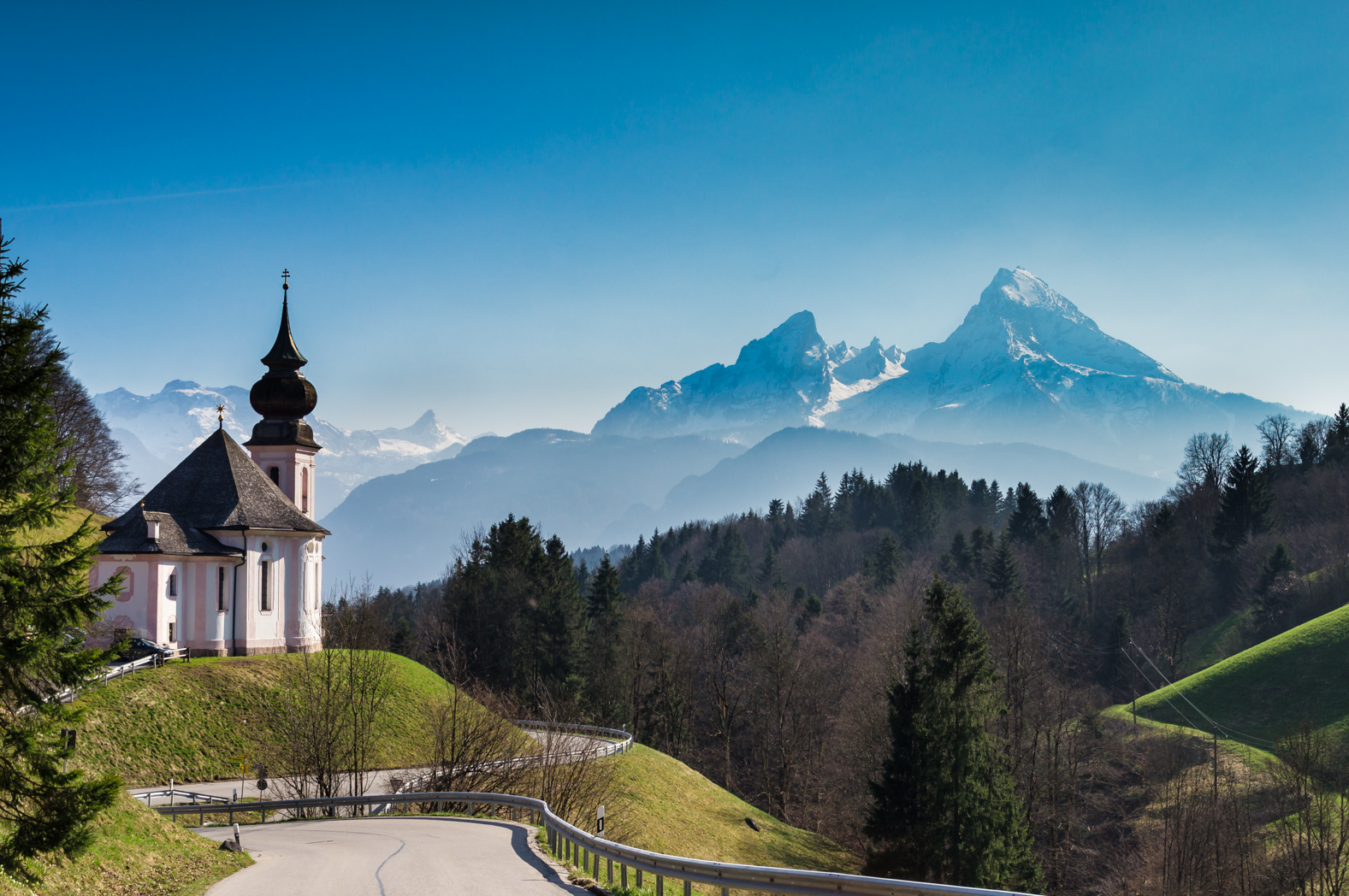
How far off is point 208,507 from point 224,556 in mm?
3704

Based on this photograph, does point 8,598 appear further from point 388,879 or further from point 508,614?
point 508,614

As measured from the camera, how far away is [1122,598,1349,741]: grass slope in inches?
2114

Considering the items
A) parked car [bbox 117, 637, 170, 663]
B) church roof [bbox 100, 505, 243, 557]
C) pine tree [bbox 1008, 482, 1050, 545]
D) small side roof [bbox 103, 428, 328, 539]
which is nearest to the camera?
parked car [bbox 117, 637, 170, 663]

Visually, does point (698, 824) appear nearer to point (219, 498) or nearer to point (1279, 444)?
point (219, 498)

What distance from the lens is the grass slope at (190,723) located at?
33656 mm

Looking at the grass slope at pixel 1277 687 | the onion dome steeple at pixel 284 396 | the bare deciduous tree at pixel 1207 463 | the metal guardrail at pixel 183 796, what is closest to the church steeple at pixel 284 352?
the onion dome steeple at pixel 284 396

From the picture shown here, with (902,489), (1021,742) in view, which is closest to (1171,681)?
(1021,742)

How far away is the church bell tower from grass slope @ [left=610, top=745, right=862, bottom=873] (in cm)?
2663

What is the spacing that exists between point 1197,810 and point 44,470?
4428cm

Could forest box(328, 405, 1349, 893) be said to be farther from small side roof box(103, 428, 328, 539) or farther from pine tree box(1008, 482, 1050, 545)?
small side roof box(103, 428, 328, 539)

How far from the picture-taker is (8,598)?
40.2ft

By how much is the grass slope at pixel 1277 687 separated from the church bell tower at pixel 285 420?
185 ft

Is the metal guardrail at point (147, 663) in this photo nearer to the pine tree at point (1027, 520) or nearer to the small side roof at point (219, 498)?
the small side roof at point (219, 498)

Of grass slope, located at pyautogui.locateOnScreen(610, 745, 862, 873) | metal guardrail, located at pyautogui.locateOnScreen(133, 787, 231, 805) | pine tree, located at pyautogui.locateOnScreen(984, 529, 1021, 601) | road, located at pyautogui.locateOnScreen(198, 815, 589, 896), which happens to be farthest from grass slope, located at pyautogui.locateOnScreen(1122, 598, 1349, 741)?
metal guardrail, located at pyautogui.locateOnScreen(133, 787, 231, 805)
